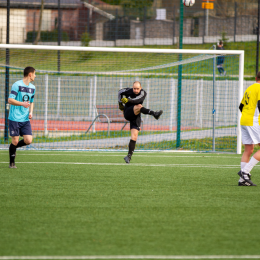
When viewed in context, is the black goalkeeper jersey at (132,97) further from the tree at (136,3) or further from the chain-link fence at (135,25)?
the tree at (136,3)

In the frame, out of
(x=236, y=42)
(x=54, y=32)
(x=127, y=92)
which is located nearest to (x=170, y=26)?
(x=236, y=42)

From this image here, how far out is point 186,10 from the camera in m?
33.4

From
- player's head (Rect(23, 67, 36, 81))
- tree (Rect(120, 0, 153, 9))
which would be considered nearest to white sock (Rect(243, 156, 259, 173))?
player's head (Rect(23, 67, 36, 81))

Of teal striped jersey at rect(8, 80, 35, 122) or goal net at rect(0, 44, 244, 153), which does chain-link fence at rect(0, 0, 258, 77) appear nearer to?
goal net at rect(0, 44, 244, 153)

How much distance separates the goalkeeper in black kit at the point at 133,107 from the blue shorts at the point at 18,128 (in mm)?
1985

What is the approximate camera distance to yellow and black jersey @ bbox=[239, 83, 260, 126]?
6387mm

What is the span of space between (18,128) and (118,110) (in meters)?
7.26

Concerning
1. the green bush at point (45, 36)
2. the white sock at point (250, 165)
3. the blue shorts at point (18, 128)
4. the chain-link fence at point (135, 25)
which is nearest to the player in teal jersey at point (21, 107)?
the blue shorts at point (18, 128)

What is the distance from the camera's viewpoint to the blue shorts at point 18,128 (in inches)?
311

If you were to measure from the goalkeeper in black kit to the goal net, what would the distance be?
1.94 m

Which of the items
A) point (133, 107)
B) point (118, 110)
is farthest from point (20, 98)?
point (118, 110)

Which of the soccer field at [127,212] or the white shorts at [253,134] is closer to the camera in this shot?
the soccer field at [127,212]

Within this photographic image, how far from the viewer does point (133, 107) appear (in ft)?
29.1

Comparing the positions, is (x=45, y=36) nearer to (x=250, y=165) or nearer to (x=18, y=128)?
(x=18, y=128)
